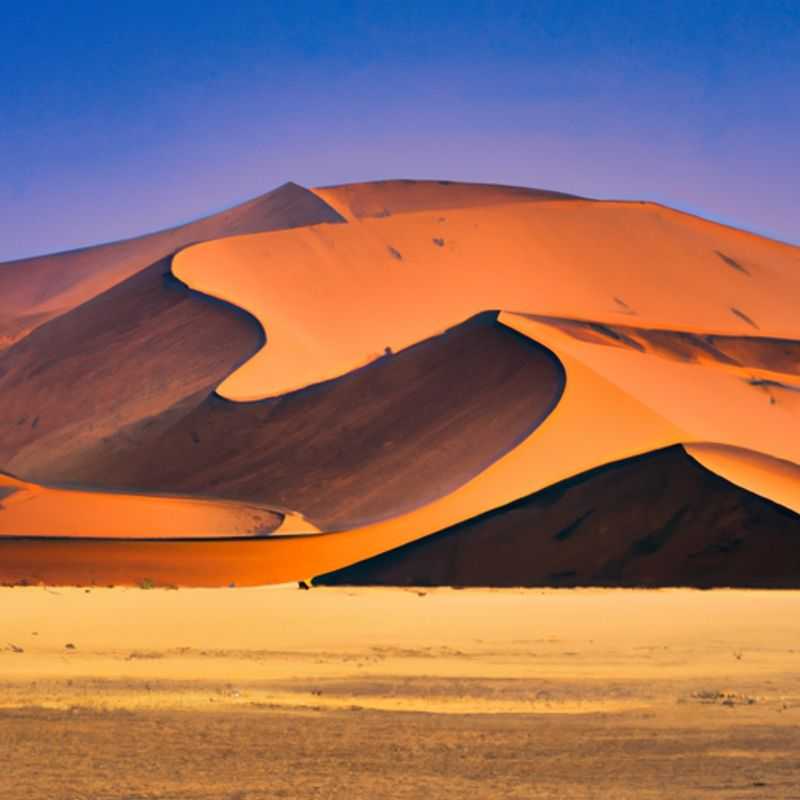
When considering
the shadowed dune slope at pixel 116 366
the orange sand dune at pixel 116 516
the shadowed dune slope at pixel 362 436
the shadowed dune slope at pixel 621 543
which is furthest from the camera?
the shadowed dune slope at pixel 116 366

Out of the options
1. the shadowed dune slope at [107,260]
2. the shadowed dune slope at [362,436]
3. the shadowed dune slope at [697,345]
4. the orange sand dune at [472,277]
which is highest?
the shadowed dune slope at [107,260]

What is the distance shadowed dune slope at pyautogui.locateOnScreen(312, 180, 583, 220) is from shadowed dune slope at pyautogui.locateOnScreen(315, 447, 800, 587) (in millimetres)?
38606

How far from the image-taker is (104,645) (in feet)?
63.5

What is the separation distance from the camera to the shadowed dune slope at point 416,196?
7126cm

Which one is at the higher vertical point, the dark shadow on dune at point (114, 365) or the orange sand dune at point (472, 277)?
the orange sand dune at point (472, 277)

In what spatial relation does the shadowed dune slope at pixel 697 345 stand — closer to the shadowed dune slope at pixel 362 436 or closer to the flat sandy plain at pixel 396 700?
the shadowed dune slope at pixel 362 436

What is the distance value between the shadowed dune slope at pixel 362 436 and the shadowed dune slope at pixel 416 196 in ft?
72.3

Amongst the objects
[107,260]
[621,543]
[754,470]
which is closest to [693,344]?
A: [754,470]

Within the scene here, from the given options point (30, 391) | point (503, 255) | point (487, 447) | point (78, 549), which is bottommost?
point (78, 549)

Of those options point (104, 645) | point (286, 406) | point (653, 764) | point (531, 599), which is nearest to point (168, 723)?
point (653, 764)

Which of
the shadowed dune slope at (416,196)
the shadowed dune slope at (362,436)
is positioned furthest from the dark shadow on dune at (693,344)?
the shadowed dune slope at (416,196)

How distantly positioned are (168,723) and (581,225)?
54231 millimetres

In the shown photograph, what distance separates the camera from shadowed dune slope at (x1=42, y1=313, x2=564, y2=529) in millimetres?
40000

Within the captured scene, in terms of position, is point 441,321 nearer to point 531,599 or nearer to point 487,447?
point 487,447
